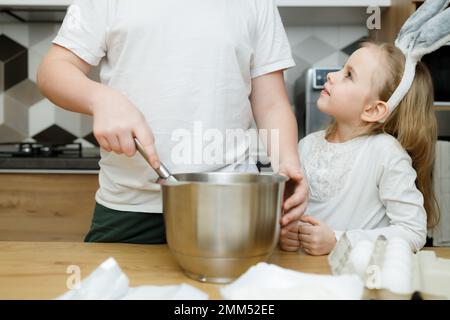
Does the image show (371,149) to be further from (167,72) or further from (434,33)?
(167,72)

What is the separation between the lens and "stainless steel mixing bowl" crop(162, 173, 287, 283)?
0.51 m

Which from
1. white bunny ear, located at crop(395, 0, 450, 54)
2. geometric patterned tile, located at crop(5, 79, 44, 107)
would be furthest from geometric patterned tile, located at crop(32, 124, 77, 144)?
white bunny ear, located at crop(395, 0, 450, 54)

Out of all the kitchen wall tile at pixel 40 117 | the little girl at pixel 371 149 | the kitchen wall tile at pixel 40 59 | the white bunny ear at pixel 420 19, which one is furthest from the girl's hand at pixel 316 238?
the kitchen wall tile at pixel 40 117

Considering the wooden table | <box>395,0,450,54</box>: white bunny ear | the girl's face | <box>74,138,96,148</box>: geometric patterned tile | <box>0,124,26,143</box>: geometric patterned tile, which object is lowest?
the wooden table

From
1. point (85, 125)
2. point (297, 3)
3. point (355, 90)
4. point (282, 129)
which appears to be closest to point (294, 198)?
point (282, 129)

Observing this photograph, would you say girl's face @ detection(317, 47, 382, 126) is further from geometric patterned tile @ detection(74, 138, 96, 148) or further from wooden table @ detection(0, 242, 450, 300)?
geometric patterned tile @ detection(74, 138, 96, 148)

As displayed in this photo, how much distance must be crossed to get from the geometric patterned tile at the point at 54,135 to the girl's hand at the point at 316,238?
159cm

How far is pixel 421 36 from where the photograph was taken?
105 centimetres

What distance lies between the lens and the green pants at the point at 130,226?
0.89m

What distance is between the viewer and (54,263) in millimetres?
636

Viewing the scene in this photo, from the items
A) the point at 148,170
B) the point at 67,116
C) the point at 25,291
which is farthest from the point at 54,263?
the point at 67,116

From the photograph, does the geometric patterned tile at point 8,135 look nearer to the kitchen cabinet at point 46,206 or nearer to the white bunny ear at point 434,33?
the kitchen cabinet at point 46,206

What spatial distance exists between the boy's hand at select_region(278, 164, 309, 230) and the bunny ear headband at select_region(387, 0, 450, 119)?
50cm

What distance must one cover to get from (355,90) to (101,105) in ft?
2.33
